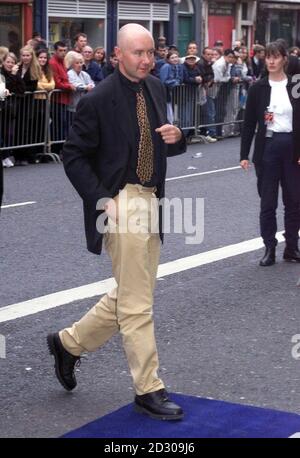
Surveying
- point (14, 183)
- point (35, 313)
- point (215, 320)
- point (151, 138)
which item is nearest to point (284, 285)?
point (215, 320)

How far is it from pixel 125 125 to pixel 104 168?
0.79 feet

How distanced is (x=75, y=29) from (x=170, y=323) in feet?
71.7

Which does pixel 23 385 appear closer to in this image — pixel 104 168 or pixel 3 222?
pixel 104 168

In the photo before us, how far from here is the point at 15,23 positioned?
26125mm

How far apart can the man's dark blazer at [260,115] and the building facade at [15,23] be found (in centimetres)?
1657

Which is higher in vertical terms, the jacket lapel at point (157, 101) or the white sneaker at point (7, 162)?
the jacket lapel at point (157, 101)

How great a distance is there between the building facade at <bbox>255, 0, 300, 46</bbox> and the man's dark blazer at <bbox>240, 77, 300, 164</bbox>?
28.3 metres

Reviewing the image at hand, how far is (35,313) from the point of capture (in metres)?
7.60

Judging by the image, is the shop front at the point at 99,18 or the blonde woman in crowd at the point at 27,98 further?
the shop front at the point at 99,18

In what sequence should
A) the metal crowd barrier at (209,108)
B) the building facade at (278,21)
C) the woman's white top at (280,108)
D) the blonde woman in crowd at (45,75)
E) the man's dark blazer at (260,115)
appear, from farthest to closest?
the building facade at (278,21) < the metal crowd barrier at (209,108) < the blonde woman in crowd at (45,75) < the woman's white top at (280,108) < the man's dark blazer at (260,115)

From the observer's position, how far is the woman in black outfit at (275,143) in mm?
9336

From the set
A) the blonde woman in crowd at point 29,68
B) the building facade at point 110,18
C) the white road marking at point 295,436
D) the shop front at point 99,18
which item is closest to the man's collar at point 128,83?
the white road marking at point 295,436

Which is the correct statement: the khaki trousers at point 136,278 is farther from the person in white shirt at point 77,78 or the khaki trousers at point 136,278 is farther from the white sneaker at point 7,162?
the person in white shirt at point 77,78

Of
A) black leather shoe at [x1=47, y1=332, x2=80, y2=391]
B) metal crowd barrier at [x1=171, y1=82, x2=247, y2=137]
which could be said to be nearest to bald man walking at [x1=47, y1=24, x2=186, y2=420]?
black leather shoe at [x1=47, y1=332, x2=80, y2=391]
